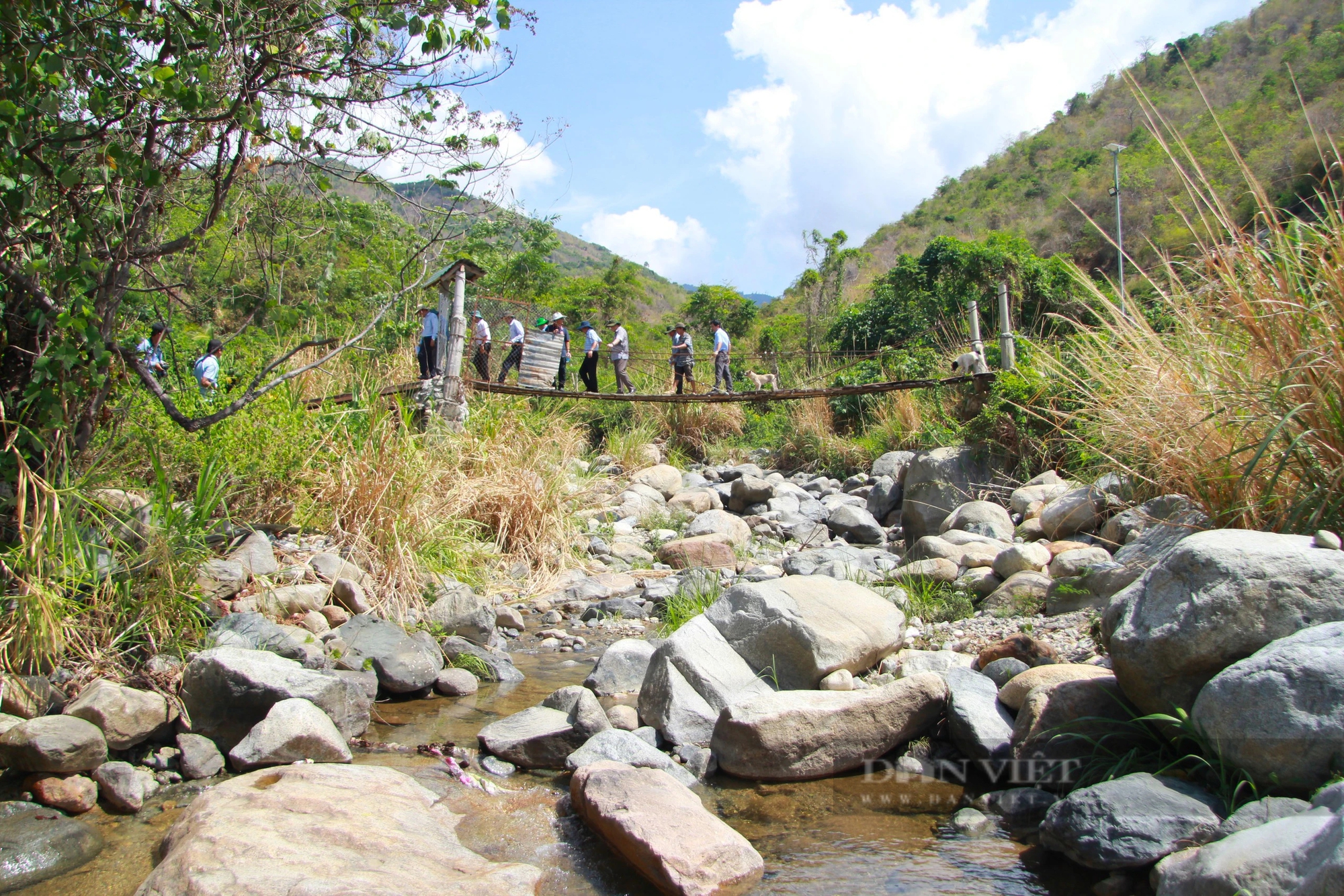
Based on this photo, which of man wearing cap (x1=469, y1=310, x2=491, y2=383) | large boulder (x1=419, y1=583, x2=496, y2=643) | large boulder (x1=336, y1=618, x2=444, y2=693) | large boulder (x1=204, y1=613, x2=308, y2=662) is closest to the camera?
large boulder (x1=204, y1=613, x2=308, y2=662)

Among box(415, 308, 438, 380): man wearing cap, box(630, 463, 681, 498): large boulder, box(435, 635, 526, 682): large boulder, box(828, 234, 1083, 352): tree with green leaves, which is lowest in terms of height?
box(435, 635, 526, 682): large boulder

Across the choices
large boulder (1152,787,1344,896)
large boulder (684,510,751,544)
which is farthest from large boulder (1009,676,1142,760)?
large boulder (684,510,751,544)

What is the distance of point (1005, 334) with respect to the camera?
25.4ft

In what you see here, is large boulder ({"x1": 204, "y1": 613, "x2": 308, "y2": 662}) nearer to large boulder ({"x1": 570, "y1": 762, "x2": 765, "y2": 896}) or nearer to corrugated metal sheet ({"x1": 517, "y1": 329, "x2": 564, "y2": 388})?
large boulder ({"x1": 570, "y1": 762, "x2": 765, "y2": 896})

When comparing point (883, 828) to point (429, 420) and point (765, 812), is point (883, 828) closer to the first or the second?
point (765, 812)

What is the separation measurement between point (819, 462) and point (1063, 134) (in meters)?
29.7

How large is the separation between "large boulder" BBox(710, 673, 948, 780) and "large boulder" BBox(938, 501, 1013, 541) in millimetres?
3251

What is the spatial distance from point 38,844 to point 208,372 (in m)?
4.56

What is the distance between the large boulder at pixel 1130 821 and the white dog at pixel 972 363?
230 inches

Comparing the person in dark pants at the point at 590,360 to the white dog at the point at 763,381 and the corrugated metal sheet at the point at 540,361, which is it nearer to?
the corrugated metal sheet at the point at 540,361

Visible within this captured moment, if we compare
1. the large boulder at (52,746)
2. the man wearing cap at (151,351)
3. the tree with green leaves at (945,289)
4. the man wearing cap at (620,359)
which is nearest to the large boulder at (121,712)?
the large boulder at (52,746)

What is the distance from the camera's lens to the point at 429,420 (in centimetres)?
647

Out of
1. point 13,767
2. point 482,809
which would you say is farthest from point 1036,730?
point 13,767

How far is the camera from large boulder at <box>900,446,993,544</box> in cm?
780
